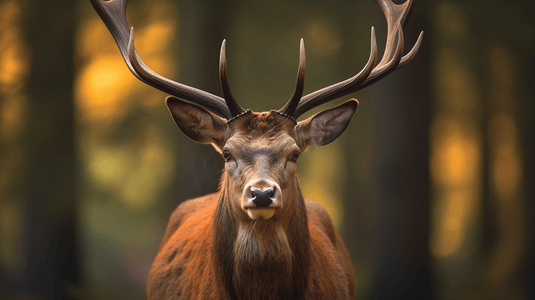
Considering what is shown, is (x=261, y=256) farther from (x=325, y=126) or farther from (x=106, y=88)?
(x=106, y=88)

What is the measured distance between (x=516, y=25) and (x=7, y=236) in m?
7.25

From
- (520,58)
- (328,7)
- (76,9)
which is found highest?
(328,7)

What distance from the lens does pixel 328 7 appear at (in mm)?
7113

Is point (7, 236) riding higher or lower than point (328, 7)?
lower

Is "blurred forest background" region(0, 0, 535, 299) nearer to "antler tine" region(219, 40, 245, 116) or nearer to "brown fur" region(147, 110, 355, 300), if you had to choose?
"brown fur" region(147, 110, 355, 300)

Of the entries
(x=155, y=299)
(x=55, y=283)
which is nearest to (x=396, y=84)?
(x=155, y=299)

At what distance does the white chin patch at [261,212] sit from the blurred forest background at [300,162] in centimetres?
261

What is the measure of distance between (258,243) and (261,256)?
0.09 meters

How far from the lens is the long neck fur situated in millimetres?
2494

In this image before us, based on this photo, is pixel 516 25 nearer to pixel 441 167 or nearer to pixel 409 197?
pixel 441 167

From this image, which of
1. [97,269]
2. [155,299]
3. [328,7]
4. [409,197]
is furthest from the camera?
[328,7]

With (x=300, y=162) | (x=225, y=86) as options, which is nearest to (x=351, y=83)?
(x=225, y=86)

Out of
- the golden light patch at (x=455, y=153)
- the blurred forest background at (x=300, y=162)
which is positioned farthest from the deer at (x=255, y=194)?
the golden light patch at (x=455, y=153)

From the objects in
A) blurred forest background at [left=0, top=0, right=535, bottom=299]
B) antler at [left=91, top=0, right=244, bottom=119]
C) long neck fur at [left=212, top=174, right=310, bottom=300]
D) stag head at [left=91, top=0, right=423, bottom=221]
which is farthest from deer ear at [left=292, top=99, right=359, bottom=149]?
blurred forest background at [left=0, top=0, right=535, bottom=299]
